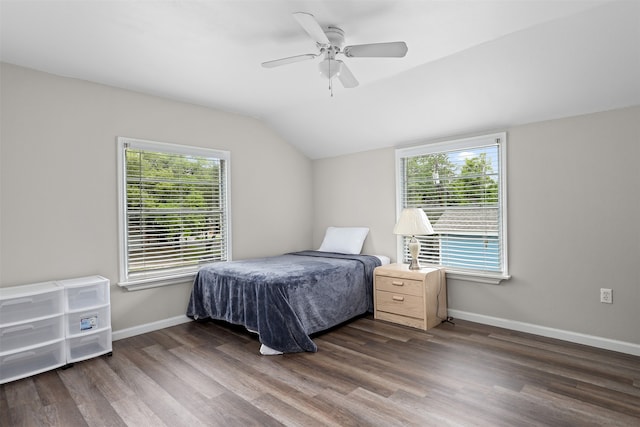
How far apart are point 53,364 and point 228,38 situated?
2824 millimetres

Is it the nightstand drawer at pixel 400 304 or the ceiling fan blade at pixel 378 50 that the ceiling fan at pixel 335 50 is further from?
the nightstand drawer at pixel 400 304

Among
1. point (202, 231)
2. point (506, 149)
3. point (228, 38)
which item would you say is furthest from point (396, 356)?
point (228, 38)

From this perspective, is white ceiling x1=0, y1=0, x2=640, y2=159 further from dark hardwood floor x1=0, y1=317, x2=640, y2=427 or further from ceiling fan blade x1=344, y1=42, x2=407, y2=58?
dark hardwood floor x1=0, y1=317, x2=640, y2=427

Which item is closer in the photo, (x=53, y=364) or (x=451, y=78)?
(x=53, y=364)

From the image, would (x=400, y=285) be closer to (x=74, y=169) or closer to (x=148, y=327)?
(x=148, y=327)

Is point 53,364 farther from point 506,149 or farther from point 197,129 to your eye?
point 506,149

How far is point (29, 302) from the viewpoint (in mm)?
2693

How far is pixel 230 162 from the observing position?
4.30 m

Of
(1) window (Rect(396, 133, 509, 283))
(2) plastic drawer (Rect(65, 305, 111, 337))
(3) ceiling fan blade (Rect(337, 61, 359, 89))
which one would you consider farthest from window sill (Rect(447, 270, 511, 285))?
(2) plastic drawer (Rect(65, 305, 111, 337))

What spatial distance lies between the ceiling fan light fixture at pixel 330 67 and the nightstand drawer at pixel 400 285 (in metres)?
2.14

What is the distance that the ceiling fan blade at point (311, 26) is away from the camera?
1858mm

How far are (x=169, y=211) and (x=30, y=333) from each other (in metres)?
1.55

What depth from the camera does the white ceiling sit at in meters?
2.18

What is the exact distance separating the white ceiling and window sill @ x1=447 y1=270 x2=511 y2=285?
4.89ft
